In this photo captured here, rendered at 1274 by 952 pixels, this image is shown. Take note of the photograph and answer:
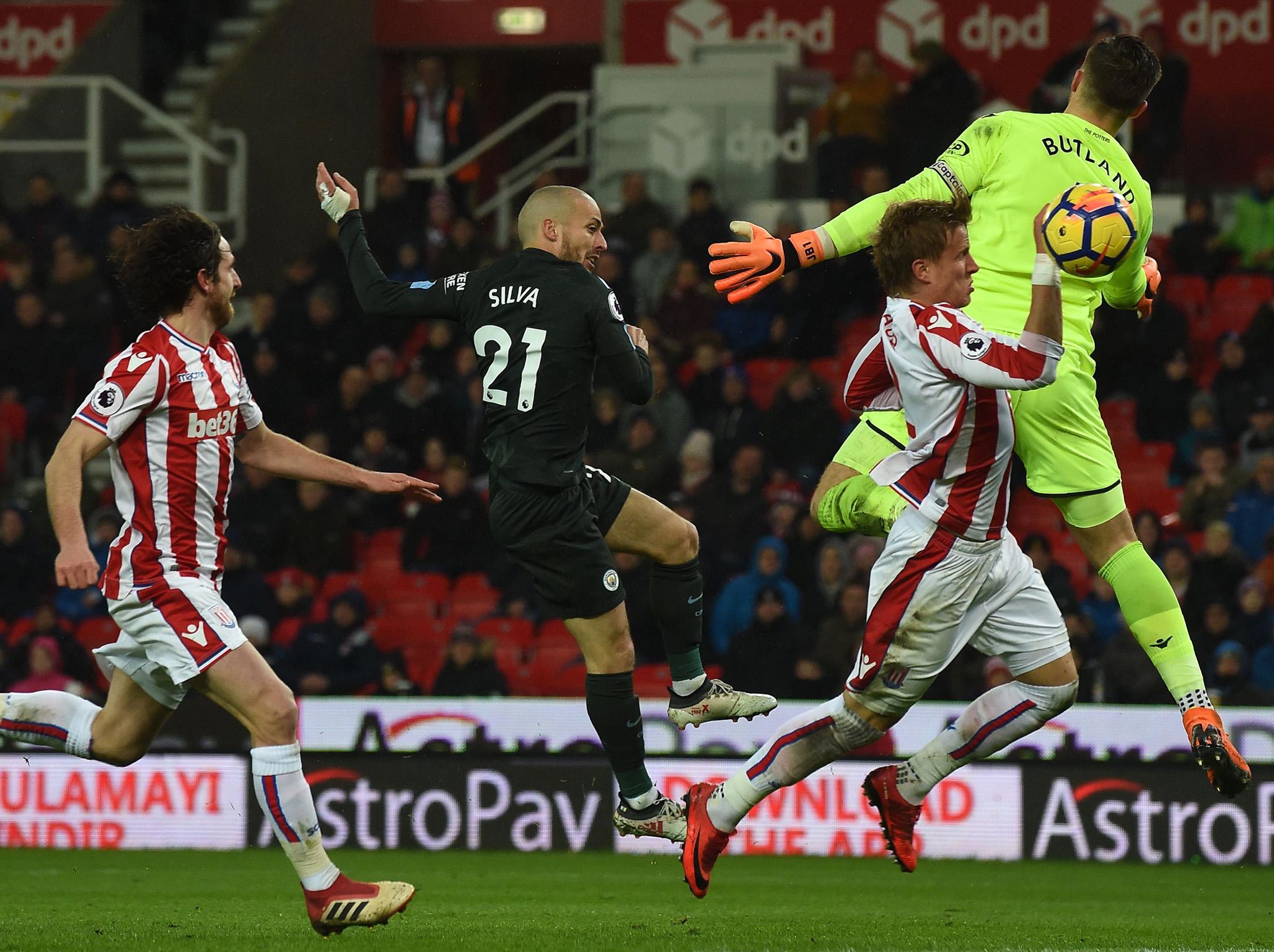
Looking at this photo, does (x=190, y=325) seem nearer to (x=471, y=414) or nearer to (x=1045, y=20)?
(x=471, y=414)

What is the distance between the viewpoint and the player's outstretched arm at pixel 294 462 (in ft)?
21.8

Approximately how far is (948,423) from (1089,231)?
75 cm

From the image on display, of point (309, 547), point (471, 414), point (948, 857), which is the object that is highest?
point (471, 414)

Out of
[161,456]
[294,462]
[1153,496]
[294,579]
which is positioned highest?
[161,456]

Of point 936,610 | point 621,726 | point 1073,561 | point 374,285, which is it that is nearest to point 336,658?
point 1073,561

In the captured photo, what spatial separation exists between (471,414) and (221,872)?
518 centimetres

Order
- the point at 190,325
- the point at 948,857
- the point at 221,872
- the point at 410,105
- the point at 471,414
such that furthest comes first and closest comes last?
the point at 410,105
the point at 471,414
the point at 948,857
the point at 221,872
the point at 190,325

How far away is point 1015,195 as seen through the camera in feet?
21.1

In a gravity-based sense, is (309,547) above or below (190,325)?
below

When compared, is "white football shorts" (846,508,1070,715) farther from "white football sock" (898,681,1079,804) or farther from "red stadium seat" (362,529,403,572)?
"red stadium seat" (362,529,403,572)

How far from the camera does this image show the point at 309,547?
14086 millimetres

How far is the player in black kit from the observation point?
6.49 metres

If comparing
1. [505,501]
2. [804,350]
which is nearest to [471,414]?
[804,350]

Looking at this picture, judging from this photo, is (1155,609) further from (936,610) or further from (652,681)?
(652,681)
